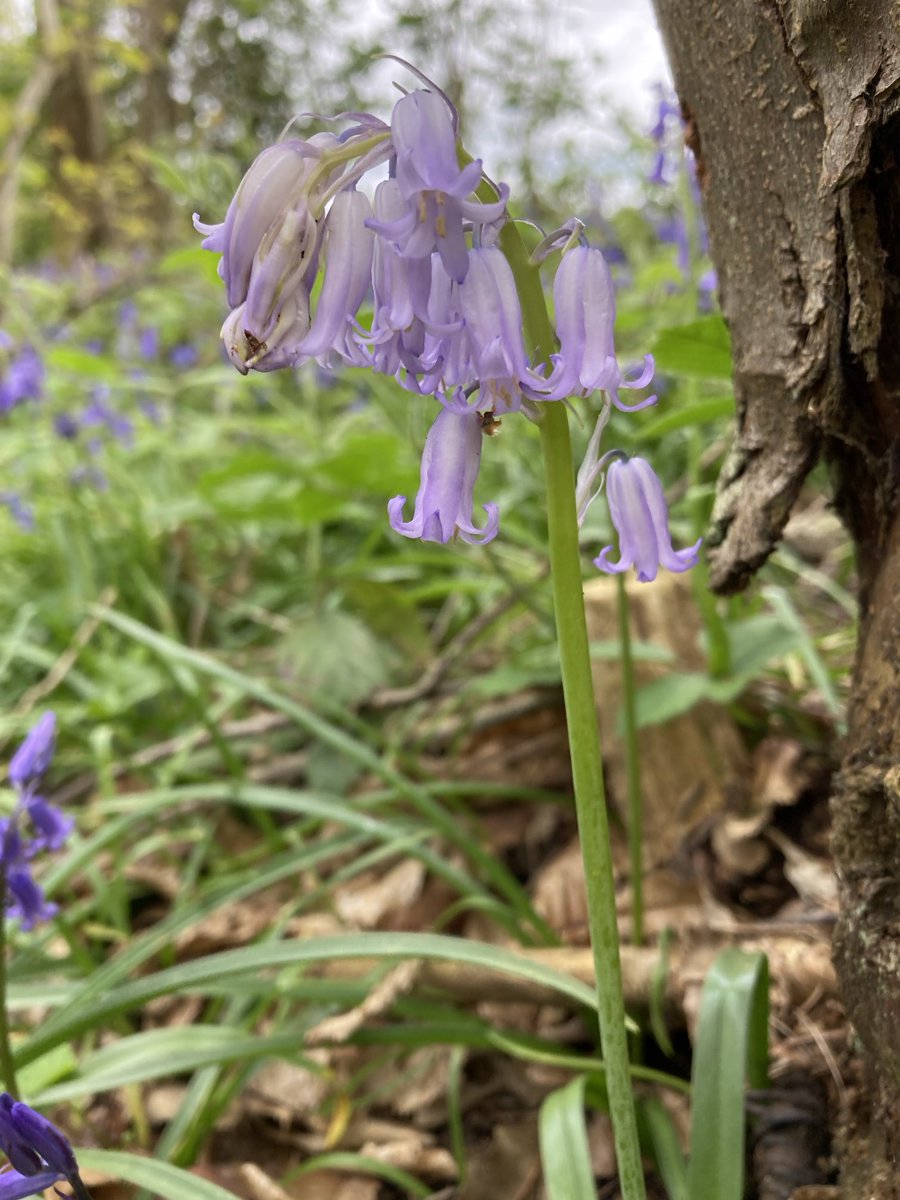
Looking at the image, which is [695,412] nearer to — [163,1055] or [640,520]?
[640,520]

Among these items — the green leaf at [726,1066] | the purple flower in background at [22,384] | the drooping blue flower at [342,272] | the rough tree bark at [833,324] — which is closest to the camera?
the drooping blue flower at [342,272]

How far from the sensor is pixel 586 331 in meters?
0.96

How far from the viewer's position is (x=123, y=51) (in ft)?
33.3

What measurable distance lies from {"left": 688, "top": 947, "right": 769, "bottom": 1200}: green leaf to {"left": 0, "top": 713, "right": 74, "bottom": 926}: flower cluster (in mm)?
1029

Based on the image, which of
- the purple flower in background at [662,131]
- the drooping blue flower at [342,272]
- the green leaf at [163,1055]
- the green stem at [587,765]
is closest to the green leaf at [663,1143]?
the green stem at [587,765]

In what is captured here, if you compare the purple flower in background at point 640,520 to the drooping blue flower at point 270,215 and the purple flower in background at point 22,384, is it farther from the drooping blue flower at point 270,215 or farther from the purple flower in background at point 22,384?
the purple flower in background at point 22,384

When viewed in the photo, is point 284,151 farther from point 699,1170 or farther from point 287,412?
point 287,412

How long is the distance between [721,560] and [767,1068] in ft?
2.61

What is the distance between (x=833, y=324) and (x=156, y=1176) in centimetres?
136


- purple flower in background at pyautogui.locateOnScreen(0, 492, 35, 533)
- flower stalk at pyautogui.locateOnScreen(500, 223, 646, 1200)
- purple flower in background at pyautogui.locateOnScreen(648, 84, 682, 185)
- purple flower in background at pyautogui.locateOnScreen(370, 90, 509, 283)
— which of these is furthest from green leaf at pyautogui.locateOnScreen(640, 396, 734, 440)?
purple flower in background at pyautogui.locateOnScreen(0, 492, 35, 533)

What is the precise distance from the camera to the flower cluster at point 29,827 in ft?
5.11

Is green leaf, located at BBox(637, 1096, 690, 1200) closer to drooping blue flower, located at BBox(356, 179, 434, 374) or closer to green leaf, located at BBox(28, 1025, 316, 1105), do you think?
green leaf, located at BBox(28, 1025, 316, 1105)

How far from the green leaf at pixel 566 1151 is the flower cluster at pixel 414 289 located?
86 centimetres

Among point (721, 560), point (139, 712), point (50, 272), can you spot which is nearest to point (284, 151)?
point (721, 560)
